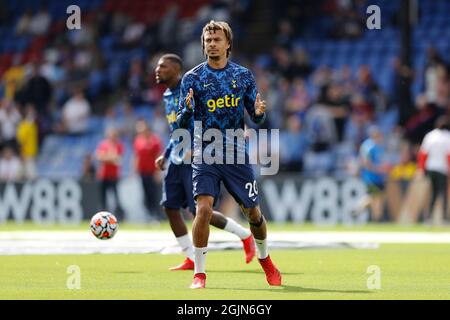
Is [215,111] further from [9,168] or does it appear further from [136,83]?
[136,83]

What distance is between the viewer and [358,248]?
17.1 metres

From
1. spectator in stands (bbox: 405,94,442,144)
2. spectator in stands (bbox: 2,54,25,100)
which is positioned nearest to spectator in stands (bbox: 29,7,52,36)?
spectator in stands (bbox: 2,54,25,100)

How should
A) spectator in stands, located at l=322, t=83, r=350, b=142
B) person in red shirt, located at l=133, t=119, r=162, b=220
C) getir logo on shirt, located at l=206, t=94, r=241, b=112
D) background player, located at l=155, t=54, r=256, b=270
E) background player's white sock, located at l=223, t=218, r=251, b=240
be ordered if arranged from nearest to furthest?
getir logo on shirt, located at l=206, t=94, r=241, b=112
background player, located at l=155, t=54, r=256, b=270
background player's white sock, located at l=223, t=218, r=251, b=240
person in red shirt, located at l=133, t=119, r=162, b=220
spectator in stands, located at l=322, t=83, r=350, b=142

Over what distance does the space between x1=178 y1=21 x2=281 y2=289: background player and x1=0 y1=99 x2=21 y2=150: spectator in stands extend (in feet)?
63.0

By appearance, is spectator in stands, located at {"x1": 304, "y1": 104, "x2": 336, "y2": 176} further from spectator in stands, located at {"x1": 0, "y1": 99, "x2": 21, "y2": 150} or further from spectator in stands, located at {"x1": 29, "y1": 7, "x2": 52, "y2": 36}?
spectator in stands, located at {"x1": 29, "y1": 7, "x2": 52, "y2": 36}

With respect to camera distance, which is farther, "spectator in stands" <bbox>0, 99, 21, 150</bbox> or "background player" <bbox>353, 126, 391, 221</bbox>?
"spectator in stands" <bbox>0, 99, 21, 150</bbox>

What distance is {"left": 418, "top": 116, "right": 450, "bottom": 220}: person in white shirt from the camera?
24.4 metres

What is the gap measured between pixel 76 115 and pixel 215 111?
19113mm

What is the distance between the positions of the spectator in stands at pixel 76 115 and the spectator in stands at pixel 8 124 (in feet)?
3.95

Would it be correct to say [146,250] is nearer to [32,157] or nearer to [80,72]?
[32,157]

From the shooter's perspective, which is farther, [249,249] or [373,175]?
[373,175]

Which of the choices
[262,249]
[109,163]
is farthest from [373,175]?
[262,249]

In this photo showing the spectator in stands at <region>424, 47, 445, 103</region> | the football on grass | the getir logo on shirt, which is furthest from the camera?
the spectator in stands at <region>424, 47, 445, 103</region>

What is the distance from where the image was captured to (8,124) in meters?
30.2
